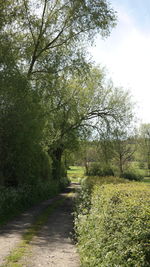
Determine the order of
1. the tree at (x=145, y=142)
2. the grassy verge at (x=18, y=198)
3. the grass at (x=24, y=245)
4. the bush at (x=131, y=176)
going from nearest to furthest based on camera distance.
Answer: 1. the grass at (x=24, y=245)
2. the grassy verge at (x=18, y=198)
3. the bush at (x=131, y=176)
4. the tree at (x=145, y=142)

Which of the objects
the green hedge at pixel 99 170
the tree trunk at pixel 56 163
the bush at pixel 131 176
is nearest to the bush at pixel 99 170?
the green hedge at pixel 99 170

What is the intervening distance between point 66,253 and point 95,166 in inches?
1076

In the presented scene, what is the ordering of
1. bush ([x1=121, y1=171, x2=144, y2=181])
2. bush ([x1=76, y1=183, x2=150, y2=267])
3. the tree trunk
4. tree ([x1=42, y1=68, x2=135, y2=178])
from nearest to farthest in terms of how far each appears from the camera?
bush ([x1=76, y1=183, x2=150, y2=267]) < tree ([x1=42, y1=68, x2=135, y2=178]) < the tree trunk < bush ([x1=121, y1=171, x2=144, y2=181])

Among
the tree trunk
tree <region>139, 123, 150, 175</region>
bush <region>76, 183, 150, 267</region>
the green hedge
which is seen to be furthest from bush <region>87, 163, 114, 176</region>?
tree <region>139, 123, 150, 175</region>

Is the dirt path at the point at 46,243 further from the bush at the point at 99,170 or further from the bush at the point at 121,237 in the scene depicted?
the bush at the point at 99,170

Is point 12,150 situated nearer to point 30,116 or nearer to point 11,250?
point 30,116

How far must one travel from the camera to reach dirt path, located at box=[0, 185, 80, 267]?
7898 mm

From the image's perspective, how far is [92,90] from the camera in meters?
29.5

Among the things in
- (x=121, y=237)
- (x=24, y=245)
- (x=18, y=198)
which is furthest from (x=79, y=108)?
(x=121, y=237)

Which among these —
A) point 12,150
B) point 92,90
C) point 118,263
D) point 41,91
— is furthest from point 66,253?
point 92,90

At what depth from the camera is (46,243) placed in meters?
9.87

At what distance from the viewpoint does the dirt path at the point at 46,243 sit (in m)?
7.90

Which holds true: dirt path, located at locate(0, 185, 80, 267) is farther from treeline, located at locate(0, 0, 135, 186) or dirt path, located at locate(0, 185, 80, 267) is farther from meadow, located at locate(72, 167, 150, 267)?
treeline, located at locate(0, 0, 135, 186)

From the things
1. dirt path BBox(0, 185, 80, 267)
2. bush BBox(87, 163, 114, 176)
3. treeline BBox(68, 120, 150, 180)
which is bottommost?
dirt path BBox(0, 185, 80, 267)
